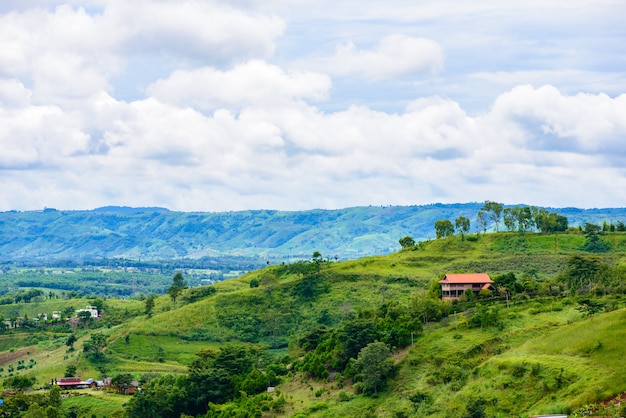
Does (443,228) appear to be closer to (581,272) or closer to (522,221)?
(522,221)

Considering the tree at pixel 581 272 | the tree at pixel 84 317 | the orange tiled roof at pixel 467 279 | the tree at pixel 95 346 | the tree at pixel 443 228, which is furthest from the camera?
the tree at pixel 84 317

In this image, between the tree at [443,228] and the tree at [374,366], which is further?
the tree at [443,228]

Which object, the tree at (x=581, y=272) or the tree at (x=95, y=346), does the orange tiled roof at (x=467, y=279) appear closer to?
the tree at (x=581, y=272)

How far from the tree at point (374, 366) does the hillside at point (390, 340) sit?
33.5 inches

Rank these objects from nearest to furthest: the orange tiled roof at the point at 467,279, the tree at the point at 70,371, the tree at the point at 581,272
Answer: the tree at the point at 581,272
the orange tiled roof at the point at 467,279
the tree at the point at 70,371

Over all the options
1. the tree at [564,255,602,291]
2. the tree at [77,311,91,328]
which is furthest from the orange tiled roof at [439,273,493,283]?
the tree at [77,311,91,328]

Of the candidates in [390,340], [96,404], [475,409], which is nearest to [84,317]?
[96,404]

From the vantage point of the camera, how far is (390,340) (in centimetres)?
8362

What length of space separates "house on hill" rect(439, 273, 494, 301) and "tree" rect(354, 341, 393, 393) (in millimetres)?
23235

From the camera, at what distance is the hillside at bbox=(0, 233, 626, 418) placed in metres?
62.9

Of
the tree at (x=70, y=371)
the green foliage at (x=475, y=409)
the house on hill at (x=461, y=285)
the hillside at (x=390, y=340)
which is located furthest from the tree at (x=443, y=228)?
the green foliage at (x=475, y=409)

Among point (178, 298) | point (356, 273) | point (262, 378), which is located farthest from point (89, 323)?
point (262, 378)

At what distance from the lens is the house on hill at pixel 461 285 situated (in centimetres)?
9844

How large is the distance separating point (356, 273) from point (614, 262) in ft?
165
